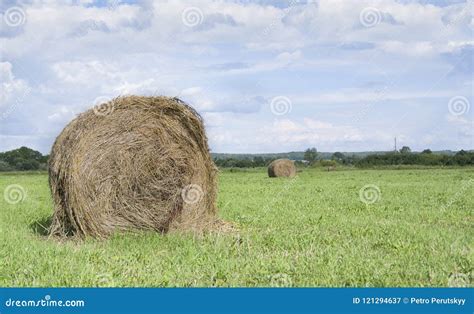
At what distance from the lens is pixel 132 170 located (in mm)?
10258

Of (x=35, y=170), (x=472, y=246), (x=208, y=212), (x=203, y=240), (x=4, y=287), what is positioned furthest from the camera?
(x=35, y=170)

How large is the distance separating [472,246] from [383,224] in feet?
7.49

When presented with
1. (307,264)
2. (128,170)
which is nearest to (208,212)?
(128,170)

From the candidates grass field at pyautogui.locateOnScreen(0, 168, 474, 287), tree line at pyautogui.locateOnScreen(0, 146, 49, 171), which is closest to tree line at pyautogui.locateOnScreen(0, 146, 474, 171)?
tree line at pyautogui.locateOnScreen(0, 146, 49, 171)

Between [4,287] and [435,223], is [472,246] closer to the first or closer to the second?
[435,223]

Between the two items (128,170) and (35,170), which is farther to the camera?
(35,170)

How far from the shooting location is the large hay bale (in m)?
9.79

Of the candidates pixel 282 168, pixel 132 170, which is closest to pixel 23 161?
pixel 282 168

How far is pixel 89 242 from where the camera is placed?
30.8 feet

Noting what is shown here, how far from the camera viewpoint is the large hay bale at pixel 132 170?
9789 millimetres

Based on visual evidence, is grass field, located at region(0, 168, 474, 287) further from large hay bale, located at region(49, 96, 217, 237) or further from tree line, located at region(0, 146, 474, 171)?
tree line, located at region(0, 146, 474, 171)

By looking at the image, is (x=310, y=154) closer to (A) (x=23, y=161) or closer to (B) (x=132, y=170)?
(A) (x=23, y=161)

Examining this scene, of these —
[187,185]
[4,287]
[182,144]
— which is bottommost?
[4,287]

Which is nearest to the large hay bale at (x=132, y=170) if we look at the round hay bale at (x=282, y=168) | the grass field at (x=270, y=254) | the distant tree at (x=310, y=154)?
the grass field at (x=270, y=254)
